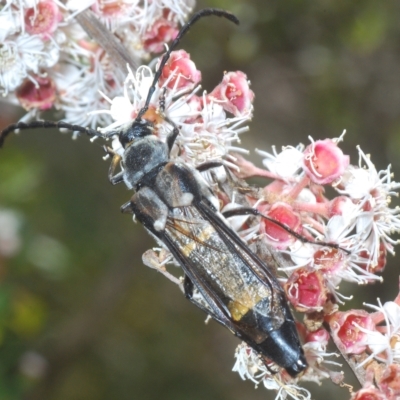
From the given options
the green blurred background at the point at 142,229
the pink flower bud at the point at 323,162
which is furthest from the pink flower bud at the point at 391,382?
the green blurred background at the point at 142,229

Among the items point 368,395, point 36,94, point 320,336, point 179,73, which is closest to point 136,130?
point 179,73

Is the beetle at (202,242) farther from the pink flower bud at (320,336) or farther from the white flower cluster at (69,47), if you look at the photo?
the white flower cluster at (69,47)

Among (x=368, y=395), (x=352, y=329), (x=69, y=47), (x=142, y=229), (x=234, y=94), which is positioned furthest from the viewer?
(x=142, y=229)

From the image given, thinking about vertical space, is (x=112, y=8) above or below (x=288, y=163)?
above

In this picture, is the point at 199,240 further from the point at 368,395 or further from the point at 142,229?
the point at 142,229

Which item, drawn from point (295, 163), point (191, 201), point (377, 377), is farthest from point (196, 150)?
point (377, 377)

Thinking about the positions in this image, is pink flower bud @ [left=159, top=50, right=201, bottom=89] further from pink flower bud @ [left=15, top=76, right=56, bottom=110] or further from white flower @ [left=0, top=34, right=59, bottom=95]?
pink flower bud @ [left=15, top=76, right=56, bottom=110]
